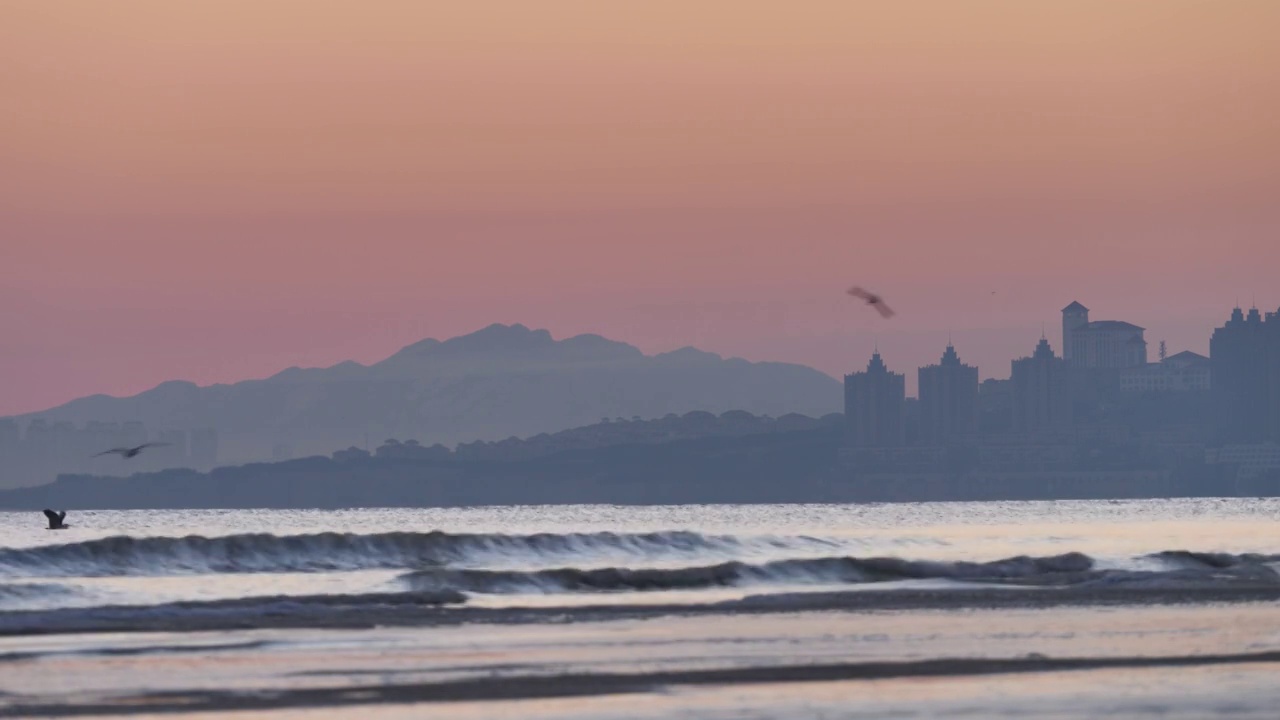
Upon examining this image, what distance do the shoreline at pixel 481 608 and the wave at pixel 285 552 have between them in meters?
20.7

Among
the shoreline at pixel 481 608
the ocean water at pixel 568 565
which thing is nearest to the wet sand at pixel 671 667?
the shoreline at pixel 481 608

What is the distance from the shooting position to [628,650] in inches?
1591

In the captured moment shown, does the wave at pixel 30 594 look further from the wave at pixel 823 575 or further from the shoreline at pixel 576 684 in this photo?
the shoreline at pixel 576 684

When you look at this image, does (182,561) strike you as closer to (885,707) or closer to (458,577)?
(458,577)

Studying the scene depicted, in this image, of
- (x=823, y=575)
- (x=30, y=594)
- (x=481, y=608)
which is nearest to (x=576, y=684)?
(x=481, y=608)

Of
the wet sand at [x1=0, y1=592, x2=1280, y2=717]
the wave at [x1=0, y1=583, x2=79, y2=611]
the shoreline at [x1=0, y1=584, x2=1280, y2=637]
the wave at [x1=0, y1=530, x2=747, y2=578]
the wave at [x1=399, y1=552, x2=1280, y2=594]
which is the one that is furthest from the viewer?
the wave at [x1=0, y1=530, x2=747, y2=578]

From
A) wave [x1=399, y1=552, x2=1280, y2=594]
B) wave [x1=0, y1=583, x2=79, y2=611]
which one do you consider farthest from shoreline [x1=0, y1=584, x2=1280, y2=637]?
wave [x1=399, y1=552, x2=1280, y2=594]

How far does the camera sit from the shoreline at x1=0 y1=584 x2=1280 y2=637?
160 feet

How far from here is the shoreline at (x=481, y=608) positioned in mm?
48625

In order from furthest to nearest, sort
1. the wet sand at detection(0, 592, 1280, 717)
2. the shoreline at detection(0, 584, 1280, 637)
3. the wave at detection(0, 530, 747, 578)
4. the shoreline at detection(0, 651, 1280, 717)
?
the wave at detection(0, 530, 747, 578) < the shoreline at detection(0, 584, 1280, 637) < the shoreline at detection(0, 651, 1280, 717) < the wet sand at detection(0, 592, 1280, 717)

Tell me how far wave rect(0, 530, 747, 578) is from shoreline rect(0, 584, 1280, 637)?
20.7 m

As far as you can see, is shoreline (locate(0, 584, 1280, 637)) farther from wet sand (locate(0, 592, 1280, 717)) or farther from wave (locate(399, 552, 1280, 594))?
wave (locate(399, 552, 1280, 594))

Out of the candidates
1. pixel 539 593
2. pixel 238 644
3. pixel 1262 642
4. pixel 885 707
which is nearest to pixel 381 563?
pixel 539 593

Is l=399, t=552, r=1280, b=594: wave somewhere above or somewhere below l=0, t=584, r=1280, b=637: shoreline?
above
